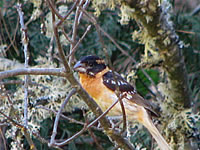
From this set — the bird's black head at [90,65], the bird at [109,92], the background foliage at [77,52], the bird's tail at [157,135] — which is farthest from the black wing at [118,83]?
the background foliage at [77,52]

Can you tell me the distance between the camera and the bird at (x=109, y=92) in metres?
3.42

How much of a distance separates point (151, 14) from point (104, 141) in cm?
165

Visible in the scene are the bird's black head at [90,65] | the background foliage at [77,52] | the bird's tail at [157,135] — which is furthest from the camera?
the background foliage at [77,52]

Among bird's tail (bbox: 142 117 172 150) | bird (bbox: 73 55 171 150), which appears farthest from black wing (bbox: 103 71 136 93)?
bird's tail (bbox: 142 117 172 150)

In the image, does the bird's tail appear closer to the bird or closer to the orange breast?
the bird

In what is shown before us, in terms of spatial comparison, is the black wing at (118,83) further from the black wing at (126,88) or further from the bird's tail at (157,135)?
the bird's tail at (157,135)

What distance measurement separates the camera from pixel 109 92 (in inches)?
137

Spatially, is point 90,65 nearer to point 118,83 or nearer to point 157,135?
point 118,83

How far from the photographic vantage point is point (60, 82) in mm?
4344

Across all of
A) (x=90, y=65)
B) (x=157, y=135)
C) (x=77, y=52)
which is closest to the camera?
(x=157, y=135)

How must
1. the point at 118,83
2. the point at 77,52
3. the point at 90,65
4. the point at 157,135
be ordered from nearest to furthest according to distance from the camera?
the point at 157,135
the point at 118,83
the point at 90,65
the point at 77,52


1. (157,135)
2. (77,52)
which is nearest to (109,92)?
(157,135)

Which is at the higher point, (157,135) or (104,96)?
(104,96)

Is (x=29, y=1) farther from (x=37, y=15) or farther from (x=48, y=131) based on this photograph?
(x=48, y=131)
